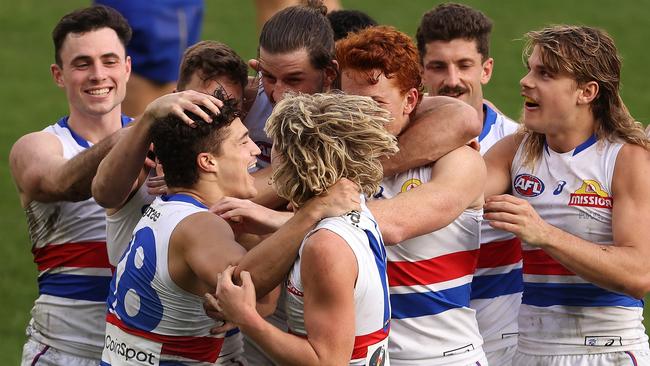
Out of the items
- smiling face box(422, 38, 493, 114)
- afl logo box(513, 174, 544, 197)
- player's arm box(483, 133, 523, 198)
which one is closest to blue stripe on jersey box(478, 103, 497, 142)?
smiling face box(422, 38, 493, 114)

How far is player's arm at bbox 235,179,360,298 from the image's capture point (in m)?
5.80

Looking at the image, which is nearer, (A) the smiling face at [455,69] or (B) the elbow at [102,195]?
(B) the elbow at [102,195]

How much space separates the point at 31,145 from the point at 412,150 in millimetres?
2497

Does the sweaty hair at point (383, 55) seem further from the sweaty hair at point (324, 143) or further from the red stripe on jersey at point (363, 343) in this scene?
the red stripe on jersey at point (363, 343)

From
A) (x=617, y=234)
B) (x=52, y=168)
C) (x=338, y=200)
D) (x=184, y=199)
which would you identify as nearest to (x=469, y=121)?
(x=617, y=234)

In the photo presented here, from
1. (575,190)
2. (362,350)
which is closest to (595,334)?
(575,190)

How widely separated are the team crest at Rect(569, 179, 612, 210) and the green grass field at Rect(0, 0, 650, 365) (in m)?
9.39

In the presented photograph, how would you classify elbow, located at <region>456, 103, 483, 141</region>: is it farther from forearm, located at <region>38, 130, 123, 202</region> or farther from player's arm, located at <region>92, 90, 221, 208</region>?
forearm, located at <region>38, 130, 123, 202</region>

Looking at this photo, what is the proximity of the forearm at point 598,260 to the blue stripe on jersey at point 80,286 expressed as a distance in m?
2.77

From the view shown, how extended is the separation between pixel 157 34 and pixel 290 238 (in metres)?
8.07

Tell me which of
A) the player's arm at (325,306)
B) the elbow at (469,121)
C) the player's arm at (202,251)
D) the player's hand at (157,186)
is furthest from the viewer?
the player's hand at (157,186)

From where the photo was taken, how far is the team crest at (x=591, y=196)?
22.6 feet

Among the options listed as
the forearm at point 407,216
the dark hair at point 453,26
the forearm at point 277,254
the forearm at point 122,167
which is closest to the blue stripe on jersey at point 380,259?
the forearm at point 277,254

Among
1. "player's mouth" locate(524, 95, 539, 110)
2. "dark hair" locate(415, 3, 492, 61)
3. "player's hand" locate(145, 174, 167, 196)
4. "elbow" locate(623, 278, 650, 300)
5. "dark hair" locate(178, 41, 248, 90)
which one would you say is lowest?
"elbow" locate(623, 278, 650, 300)
